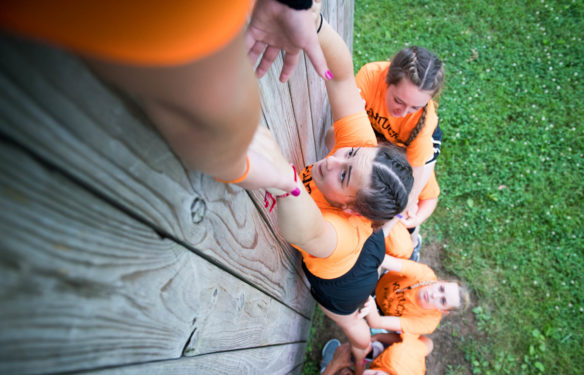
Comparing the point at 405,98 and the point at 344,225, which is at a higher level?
the point at 405,98

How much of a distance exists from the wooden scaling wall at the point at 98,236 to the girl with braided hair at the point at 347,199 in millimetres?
466

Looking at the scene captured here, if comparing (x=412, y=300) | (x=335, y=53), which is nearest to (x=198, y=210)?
(x=335, y=53)

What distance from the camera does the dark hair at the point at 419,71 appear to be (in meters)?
2.37

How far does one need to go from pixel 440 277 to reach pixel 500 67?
10.5 feet

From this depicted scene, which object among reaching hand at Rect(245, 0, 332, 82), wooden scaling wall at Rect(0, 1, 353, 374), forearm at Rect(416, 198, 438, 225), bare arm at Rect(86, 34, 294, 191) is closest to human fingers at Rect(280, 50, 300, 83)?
reaching hand at Rect(245, 0, 332, 82)

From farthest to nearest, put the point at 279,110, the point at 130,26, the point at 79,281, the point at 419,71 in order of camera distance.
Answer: the point at 419,71
the point at 279,110
the point at 79,281
the point at 130,26

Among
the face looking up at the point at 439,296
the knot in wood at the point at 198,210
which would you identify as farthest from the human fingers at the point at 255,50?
the face looking up at the point at 439,296

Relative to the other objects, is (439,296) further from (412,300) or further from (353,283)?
(353,283)

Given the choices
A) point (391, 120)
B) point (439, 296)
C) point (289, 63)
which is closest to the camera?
point (289, 63)

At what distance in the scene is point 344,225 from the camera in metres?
1.75

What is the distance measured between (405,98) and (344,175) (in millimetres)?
1006

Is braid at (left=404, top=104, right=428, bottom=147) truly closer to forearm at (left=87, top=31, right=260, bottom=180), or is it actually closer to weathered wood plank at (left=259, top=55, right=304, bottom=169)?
weathered wood plank at (left=259, top=55, right=304, bottom=169)

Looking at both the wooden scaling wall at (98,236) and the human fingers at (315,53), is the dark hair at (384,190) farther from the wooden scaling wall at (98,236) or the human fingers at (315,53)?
the wooden scaling wall at (98,236)

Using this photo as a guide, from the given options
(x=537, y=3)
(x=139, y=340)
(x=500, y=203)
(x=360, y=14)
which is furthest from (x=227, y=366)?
(x=537, y=3)
